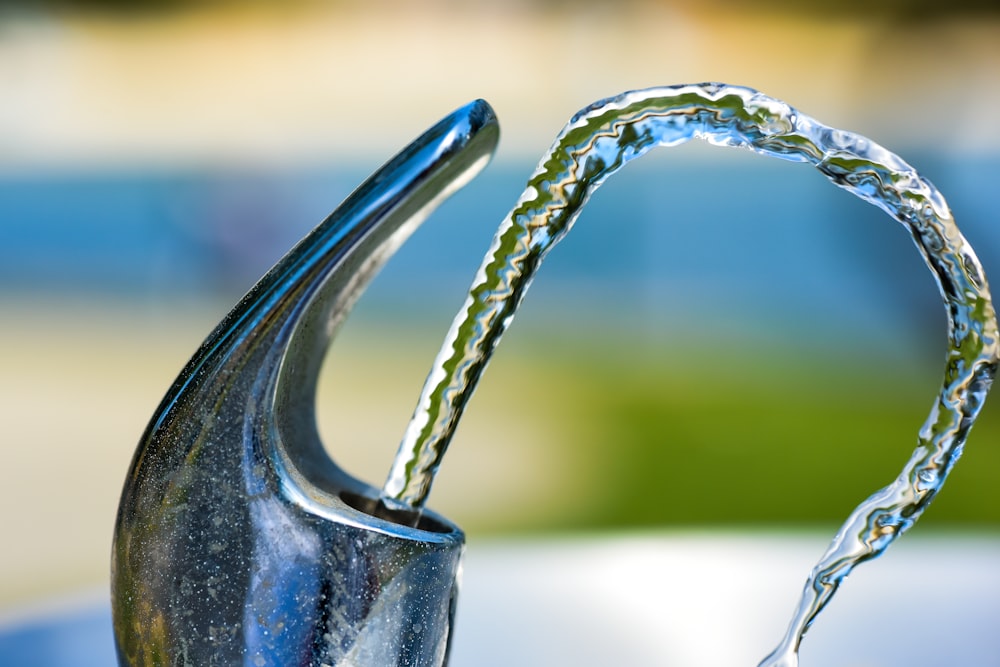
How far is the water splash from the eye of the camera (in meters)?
0.27

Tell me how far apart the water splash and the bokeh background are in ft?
5.30

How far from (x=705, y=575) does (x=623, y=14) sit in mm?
3948

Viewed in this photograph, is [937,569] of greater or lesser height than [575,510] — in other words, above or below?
above

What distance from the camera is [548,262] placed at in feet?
11.7

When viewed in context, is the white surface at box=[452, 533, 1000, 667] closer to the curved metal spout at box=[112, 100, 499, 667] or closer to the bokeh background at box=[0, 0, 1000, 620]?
the curved metal spout at box=[112, 100, 499, 667]

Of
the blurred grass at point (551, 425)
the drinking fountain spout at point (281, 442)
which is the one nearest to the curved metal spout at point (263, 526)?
the drinking fountain spout at point (281, 442)

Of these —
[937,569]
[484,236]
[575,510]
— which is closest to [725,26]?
[484,236]

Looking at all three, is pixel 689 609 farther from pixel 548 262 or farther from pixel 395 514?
pixel 548 262

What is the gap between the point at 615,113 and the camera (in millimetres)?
278

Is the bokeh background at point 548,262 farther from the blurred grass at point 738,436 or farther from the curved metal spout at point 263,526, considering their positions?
the curved metal spout at point 263,526

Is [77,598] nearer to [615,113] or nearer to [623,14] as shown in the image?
[615,113]

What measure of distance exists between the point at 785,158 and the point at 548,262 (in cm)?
329

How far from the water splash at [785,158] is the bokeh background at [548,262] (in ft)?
5.30

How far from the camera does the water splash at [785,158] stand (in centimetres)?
27
